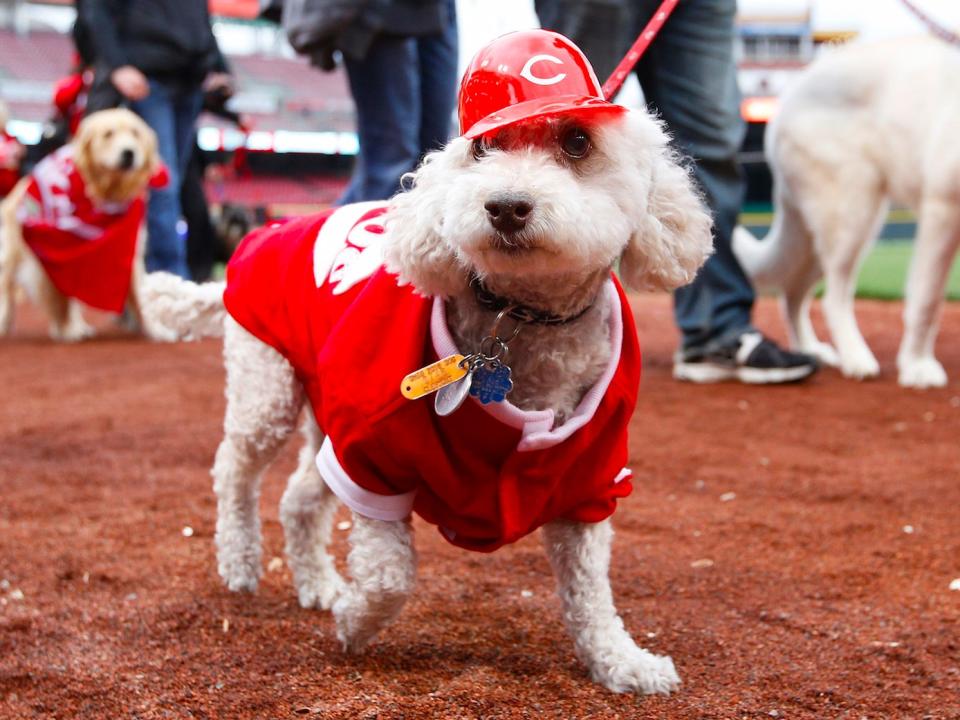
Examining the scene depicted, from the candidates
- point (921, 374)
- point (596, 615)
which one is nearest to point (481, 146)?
point (596, 615)

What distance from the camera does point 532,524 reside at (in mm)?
1768

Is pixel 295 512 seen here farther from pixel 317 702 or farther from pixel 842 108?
pixel 842 108

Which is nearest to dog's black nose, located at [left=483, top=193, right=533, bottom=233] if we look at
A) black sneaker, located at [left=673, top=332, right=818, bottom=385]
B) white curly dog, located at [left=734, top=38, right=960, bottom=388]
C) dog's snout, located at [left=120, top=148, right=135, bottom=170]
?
black sneaker, located at [left=673, top=332, right=818, bottom=385]

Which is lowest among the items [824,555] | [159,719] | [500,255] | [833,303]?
[833,303]

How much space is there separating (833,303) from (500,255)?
3857mm

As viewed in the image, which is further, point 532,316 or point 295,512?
point 295,512

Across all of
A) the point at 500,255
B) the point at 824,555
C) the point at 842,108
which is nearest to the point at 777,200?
the point at 842,108

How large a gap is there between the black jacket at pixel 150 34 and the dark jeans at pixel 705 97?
113 inches

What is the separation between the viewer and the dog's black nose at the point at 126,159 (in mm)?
6121

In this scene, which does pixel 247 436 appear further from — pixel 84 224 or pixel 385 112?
pixel 84 224

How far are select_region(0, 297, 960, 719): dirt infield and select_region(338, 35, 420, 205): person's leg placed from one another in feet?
3.21

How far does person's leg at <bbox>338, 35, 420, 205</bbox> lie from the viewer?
367 cm

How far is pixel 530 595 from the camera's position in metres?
2.25

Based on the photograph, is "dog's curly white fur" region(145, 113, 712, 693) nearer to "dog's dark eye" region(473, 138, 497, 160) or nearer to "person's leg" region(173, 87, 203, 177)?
"dog's dark eye" region(473, 138, 497, 160)
